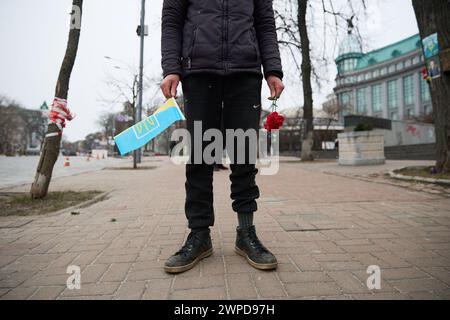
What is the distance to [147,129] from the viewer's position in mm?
1847

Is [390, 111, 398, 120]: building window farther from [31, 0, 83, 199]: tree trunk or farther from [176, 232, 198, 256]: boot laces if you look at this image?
[176, 232, 198, 256]: boot laces

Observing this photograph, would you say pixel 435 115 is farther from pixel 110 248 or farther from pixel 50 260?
→ pixel 50 260

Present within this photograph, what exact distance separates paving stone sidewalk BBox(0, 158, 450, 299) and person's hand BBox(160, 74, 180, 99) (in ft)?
3.92

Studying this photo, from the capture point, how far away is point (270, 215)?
3.48 meters

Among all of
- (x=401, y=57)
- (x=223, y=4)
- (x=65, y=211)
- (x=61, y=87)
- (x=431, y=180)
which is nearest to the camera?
(x=223, y=4)

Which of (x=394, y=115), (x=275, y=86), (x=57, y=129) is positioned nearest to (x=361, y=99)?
(x=394, y=115)

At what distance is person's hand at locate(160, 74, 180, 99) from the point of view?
2.00m

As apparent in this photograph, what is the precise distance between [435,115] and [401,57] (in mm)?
78327

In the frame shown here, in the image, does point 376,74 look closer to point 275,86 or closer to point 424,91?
point 424,91

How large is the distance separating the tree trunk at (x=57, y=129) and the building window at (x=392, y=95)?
82918 millimetres

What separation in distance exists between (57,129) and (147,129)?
3.45 meters

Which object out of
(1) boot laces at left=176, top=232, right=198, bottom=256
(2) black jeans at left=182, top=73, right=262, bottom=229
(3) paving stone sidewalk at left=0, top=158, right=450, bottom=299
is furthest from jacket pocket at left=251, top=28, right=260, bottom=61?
(3) paving stone sidewalk at left=0, top=158, right=450, bottom=299

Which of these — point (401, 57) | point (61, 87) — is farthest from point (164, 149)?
point (61, 87)

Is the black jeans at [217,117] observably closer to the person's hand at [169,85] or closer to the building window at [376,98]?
the person's hand at [169,85]
